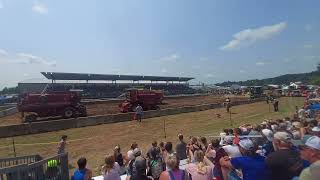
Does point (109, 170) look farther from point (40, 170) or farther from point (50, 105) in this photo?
point (50, 105)

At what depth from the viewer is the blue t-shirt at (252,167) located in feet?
19.1

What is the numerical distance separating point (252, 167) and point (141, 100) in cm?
3470

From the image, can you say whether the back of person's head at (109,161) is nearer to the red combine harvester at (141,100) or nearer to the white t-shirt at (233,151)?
the white t-shirt at (233,151)

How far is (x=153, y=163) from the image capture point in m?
8.83

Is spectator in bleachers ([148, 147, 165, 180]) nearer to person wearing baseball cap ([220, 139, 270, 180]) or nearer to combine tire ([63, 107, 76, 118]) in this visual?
person wearing baseball cap ([220, 139, 270, 180])

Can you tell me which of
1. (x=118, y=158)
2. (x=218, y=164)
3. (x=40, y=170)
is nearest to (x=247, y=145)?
(x=218, y=164)

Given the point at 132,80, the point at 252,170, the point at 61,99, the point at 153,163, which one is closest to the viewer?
the point at 252,170

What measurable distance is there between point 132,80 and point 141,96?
56531 mm

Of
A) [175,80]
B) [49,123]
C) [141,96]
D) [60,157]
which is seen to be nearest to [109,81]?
[175,80]

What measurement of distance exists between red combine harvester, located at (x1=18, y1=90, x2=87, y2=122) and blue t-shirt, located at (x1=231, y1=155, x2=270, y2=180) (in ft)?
94.3

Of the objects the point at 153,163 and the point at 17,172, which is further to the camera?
the point at 153,163

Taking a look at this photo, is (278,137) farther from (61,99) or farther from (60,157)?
(61,99)

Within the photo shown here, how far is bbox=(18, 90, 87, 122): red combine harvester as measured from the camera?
106 feet

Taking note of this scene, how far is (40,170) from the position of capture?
857 cm
